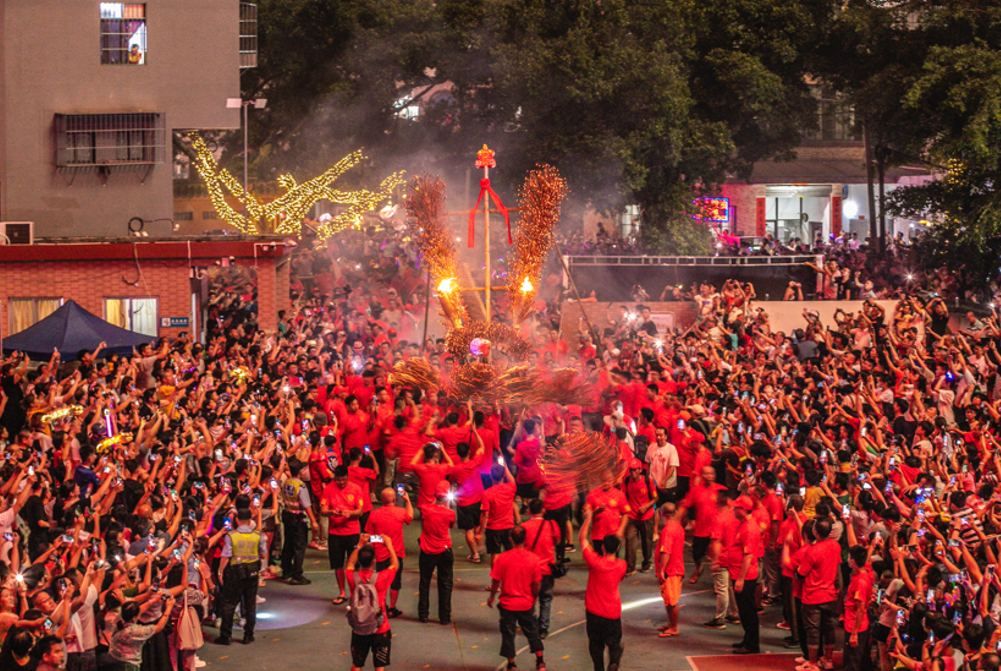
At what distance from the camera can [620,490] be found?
40.7 feet

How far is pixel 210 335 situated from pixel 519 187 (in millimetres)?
11530

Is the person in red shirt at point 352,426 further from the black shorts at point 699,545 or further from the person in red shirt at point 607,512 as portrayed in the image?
the black shorts at point 699,545

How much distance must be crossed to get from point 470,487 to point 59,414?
16.0 ft

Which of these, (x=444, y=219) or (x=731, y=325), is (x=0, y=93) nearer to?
(x=444, y=219)

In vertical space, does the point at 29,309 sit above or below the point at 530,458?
above

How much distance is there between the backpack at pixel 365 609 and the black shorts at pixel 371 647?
0.21 feet

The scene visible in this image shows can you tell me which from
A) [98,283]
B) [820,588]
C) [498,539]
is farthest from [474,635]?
[98,283]

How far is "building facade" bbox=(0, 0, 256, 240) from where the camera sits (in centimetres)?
2873

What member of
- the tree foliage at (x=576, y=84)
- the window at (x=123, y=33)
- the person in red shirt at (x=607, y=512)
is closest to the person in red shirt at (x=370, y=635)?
the person in red shirt at (x=607, y=512)

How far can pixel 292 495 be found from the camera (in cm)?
1216

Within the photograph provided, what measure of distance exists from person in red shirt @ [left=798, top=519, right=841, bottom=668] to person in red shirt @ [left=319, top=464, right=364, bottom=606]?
13.9 feet

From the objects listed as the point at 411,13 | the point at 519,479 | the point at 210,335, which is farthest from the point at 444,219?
the point at 411,13

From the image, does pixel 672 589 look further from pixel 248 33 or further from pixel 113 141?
pixel 248 33

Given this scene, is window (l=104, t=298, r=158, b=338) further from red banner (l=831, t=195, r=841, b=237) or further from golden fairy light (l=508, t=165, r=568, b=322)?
red banner (l=831, t=195, r=841, b=237)
